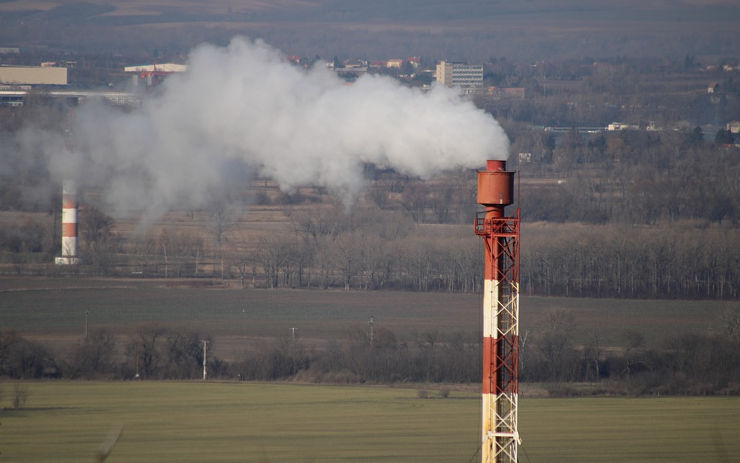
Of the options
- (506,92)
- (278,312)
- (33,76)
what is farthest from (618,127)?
(278,312)

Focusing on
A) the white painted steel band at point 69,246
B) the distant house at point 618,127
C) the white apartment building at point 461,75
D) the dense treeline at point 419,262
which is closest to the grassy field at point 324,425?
the white painted steel band at point 69,246

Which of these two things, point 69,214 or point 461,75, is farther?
point 461,75

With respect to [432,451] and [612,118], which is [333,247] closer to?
[432,451]

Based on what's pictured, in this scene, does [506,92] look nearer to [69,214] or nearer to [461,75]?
[461,75]

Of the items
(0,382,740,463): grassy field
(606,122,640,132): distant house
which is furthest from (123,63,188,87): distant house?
(0,382,740,463): grassy field

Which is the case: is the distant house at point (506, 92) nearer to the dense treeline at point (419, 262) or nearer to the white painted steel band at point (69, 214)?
the dense treeline at point (419, 262)

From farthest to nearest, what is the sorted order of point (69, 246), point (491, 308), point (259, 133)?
1. point (69, 246)
2. point (259, 133)
3. point (491, 308)
